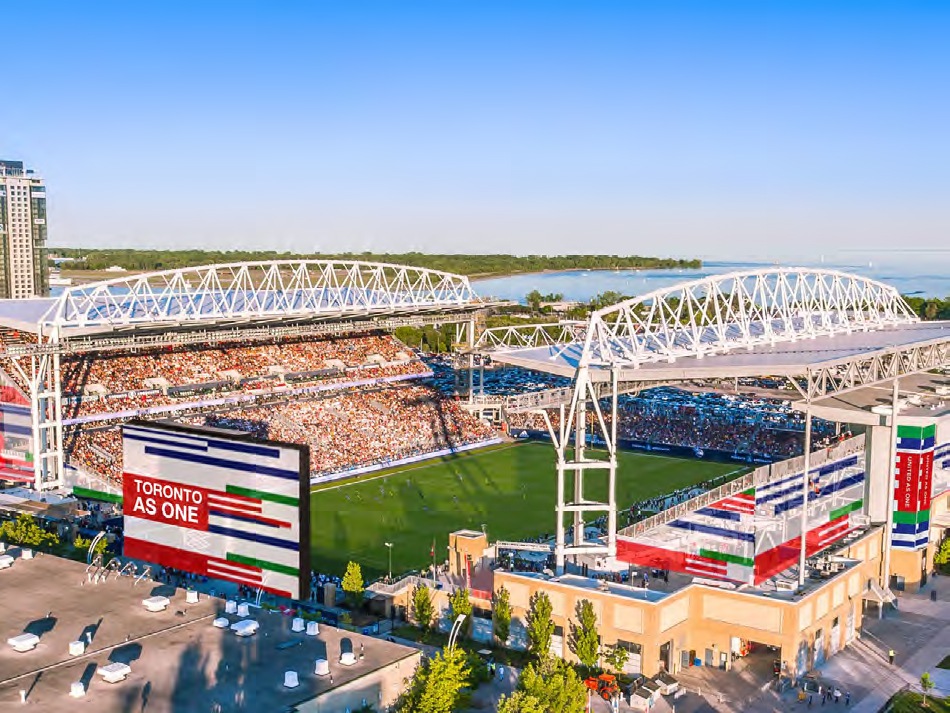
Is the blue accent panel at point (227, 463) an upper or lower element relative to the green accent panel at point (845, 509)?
upper

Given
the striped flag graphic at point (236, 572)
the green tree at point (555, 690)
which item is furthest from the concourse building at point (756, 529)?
the striped flag graphic at point (236, 572)

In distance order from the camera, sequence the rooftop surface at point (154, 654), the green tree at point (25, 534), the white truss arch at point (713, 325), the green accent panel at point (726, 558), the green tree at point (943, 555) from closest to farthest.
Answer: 1. the rooftop surface at point (154, 654)
2. the green accent panel at point (726, 558)
3. the green tree at point (25, 534)
4. the white truss arch at point (713, 325)
5. the green tree at point (943, 555)

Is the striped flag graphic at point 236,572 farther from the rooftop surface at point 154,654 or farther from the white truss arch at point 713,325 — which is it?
the white truss arch at point 713,325

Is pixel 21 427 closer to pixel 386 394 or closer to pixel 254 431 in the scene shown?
pixel 254 431

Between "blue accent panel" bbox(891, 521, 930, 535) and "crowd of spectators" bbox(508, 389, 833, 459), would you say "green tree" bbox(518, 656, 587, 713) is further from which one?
"crowd of spectators" bbox(508, 389, 833, 459)

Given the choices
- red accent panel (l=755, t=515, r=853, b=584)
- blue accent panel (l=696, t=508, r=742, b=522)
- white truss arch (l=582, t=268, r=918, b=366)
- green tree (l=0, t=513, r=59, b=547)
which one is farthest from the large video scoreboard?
red accent panel (l=755, t=515, r=853, b=584)

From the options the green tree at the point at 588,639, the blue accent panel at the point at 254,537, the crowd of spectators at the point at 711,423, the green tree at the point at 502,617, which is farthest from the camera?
the crowd of spectators at the point at 711,423
